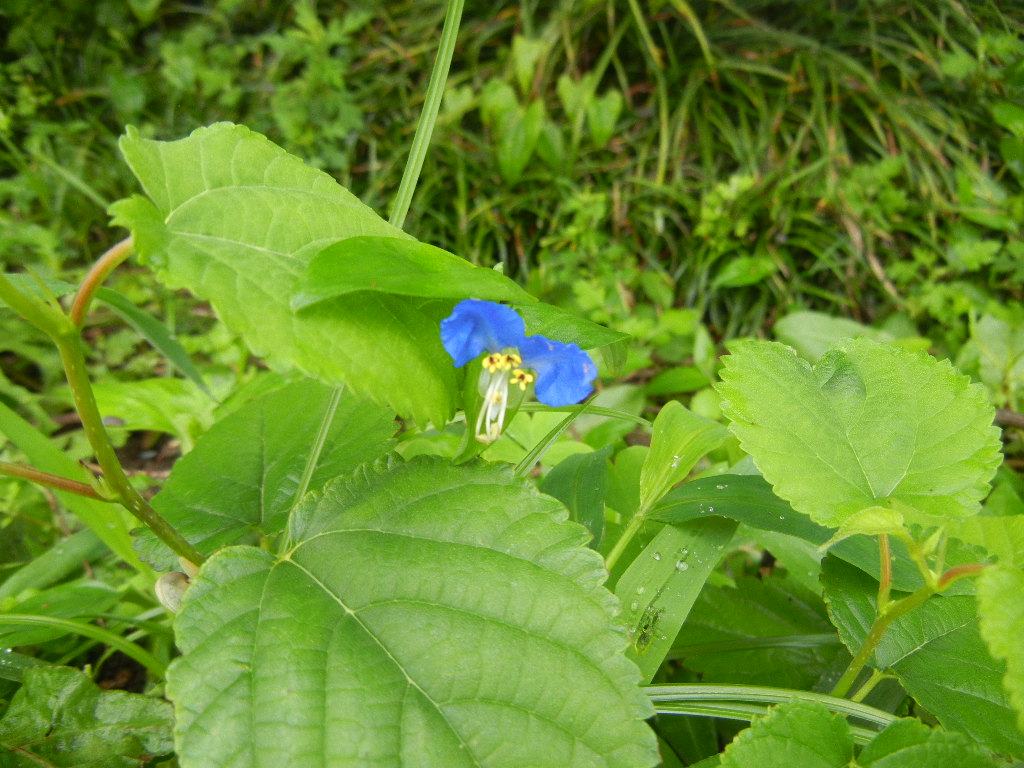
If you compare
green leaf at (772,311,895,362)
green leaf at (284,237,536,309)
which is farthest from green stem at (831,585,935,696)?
green leaf at (772,311,895,362)

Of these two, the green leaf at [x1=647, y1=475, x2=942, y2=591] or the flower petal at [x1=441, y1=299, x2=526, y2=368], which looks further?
the green leaf at [x1=647, y1=475, x2=942, y2=591]

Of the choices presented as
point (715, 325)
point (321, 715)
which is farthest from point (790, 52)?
point (321, 715)

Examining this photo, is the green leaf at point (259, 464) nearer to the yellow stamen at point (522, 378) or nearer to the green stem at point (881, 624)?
the yellow stamen at point (522, 378)

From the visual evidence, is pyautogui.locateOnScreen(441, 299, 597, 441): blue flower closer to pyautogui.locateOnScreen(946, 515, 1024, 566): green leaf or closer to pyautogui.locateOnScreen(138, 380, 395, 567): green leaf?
pyautogui.locateOnScreen(138, 380, 395, 567): green leaf

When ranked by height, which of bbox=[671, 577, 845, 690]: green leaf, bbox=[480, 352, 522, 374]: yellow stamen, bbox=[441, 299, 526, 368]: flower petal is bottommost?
bbox=[671, 577, 845, 690]: green leaf

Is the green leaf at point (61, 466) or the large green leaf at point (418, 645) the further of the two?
the green leaf at point (61, 466)

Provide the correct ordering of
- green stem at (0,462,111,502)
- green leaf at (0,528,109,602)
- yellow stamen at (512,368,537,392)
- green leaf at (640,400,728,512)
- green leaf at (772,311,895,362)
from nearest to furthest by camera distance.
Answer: green stem at (0,462,111,502) → yellow stamen at (512,368,537,392) → green leaf at (640,400,728,512) → green leaf at (0,528,109,602) → green leaf at (772,311,895,362)

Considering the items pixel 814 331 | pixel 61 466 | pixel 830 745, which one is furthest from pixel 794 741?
pixel 814 331

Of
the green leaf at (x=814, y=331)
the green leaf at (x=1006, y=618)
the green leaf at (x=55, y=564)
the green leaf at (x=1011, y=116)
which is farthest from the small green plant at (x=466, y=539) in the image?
the green leaf at (x=1011, y=116)
